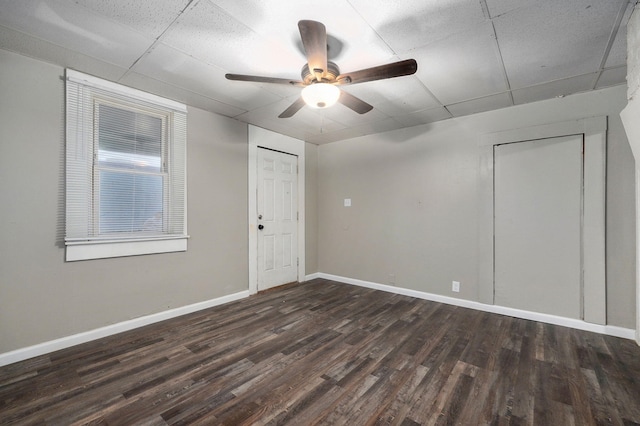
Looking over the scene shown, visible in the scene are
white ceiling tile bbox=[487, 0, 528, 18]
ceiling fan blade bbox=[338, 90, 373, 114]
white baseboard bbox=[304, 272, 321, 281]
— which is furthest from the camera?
white baseboard bbox=[304, 272, 321, 281]

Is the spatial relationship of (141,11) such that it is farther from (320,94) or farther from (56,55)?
(320,94)

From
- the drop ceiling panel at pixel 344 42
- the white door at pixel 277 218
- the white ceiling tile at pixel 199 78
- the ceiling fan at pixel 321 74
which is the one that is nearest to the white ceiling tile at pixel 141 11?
the drop ceiling panel at pixel 344 42

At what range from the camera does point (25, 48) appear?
216 cm

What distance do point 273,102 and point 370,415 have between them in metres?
3.10

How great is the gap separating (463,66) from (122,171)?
3.51 m

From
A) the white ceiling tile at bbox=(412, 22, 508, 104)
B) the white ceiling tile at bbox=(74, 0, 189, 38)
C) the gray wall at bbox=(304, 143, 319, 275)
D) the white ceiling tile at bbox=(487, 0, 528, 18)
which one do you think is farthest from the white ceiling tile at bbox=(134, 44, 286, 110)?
the gray wall at bbox=(304, 143, 319, 275)

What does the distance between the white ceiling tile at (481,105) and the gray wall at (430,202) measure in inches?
4.9

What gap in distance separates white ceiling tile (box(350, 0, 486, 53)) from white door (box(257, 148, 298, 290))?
269 centimetres

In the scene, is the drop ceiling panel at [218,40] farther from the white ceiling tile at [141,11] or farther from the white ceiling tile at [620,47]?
the white ceiling tile at [620,47]

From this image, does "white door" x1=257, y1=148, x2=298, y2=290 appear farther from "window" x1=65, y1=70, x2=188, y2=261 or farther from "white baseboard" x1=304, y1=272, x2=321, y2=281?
"window" x1=65, y1=70, x2=188, y2=261

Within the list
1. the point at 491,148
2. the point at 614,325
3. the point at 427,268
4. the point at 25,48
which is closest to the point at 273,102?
the point at 25,48

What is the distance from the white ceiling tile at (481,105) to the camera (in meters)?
3.02

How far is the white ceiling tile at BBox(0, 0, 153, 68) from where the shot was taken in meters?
1.74

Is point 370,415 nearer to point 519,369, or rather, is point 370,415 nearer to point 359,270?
point 519,369
